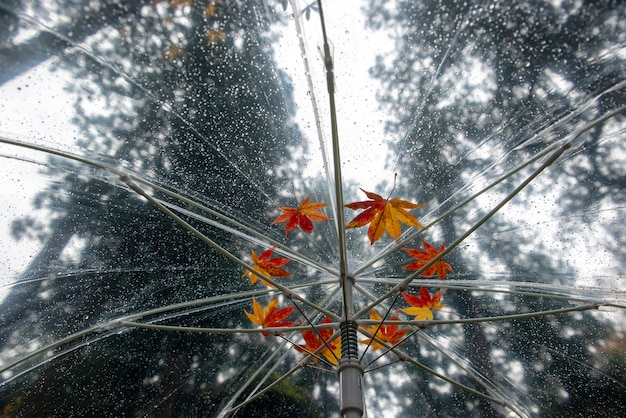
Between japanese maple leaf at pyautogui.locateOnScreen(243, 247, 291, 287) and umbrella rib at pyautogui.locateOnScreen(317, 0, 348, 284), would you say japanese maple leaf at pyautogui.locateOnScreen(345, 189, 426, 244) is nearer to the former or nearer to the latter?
umbrella rib at pyautogui.locateOnScreen(317, 0, 348, 284)

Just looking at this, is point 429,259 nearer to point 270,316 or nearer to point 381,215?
point 381,215

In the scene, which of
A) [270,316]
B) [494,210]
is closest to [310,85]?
[494,210]

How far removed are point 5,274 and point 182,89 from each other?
0.98 meters

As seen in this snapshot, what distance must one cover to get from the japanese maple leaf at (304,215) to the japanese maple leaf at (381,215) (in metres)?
0.18

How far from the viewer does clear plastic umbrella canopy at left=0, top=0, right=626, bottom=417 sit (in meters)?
0.98

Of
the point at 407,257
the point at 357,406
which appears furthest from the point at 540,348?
the point at 357,406

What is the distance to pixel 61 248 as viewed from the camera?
137cm

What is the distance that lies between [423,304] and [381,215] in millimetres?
506

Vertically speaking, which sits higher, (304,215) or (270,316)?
(304,215)

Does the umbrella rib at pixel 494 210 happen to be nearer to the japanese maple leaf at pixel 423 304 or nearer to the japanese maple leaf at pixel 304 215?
the japanese maple leaf at pixel 304 215

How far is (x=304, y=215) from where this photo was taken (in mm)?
1360

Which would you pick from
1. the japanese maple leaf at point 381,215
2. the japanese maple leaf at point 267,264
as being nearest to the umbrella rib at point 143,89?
the japanese maple leaf at point 267,264

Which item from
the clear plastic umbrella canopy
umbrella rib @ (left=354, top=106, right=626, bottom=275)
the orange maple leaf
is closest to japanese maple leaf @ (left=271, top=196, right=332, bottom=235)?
the clear plastic umbrella canopy

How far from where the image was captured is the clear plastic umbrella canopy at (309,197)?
979mm
